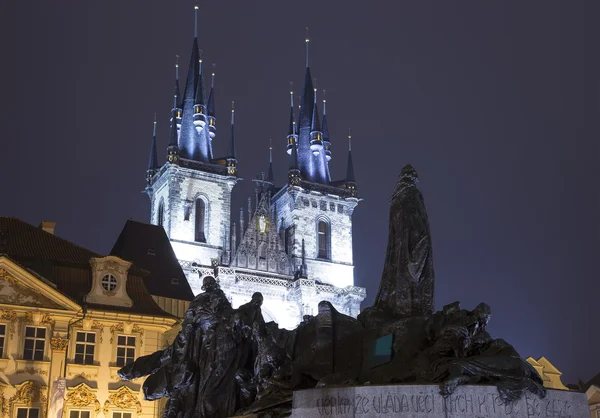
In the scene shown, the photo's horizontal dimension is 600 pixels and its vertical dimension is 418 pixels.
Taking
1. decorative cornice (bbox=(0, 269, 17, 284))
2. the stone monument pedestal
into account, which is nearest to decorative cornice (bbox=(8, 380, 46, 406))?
decorative cornice (bbox=(0, 269, 17, 284))

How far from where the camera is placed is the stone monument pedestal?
7.34 m

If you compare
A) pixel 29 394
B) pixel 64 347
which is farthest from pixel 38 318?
pixel 29 394

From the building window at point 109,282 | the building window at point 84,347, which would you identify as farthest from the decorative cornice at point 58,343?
the building window at point 109,282

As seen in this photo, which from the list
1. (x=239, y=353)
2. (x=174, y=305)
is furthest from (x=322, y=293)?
(x=239, y=353)

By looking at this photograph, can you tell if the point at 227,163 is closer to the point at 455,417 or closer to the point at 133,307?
the point at 133,307

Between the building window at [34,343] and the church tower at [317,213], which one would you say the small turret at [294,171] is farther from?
the building window at [34,343]

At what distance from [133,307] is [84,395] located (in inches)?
122

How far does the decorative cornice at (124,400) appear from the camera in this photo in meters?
24.7

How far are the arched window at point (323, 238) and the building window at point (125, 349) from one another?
2900 centimetres

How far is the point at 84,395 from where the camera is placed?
963 inches

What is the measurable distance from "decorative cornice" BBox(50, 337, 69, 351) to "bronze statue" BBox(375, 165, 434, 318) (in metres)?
16.7

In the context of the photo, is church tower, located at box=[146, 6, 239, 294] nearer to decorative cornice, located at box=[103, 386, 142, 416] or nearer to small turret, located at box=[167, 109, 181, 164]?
small turret, located at box=[167, 109, 181, 164]

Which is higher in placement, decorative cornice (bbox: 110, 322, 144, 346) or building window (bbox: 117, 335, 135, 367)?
decorative cornice (bbox: 110, 322, 144, 346)

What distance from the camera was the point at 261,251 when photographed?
5184 centimetres
